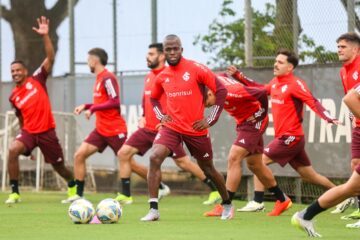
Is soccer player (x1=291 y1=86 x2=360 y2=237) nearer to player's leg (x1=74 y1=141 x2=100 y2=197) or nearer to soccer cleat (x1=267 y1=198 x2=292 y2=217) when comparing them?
soccer cleat (x1=267 y1=198 x2=292 y2=217)

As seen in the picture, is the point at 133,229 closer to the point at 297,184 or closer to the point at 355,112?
the point at 355,112

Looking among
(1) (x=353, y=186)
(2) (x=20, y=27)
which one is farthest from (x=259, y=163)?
(2) (x=20, y=27)

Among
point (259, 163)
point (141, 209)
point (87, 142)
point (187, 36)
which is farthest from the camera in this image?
point (187, 36)

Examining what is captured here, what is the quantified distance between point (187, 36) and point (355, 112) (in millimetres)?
10483

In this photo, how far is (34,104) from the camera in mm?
19391

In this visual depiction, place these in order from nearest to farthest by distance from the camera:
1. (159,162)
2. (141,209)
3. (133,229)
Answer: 1. (133,229)
2. (159,162)
3. (141,209)

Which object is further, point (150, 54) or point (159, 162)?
point (150, 54)

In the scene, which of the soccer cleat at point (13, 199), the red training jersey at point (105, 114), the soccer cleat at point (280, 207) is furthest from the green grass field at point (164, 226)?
the red training jersey at point (105, 114)

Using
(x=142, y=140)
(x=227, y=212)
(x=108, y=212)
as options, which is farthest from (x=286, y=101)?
(x=108, y=212)

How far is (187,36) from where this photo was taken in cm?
2155

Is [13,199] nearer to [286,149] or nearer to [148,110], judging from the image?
[148,110]

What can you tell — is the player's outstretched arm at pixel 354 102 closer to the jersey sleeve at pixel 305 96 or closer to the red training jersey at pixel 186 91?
the red training jersey at pixel 186 91

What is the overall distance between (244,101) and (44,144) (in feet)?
14.5

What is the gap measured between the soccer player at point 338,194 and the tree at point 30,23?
44.5 feet
